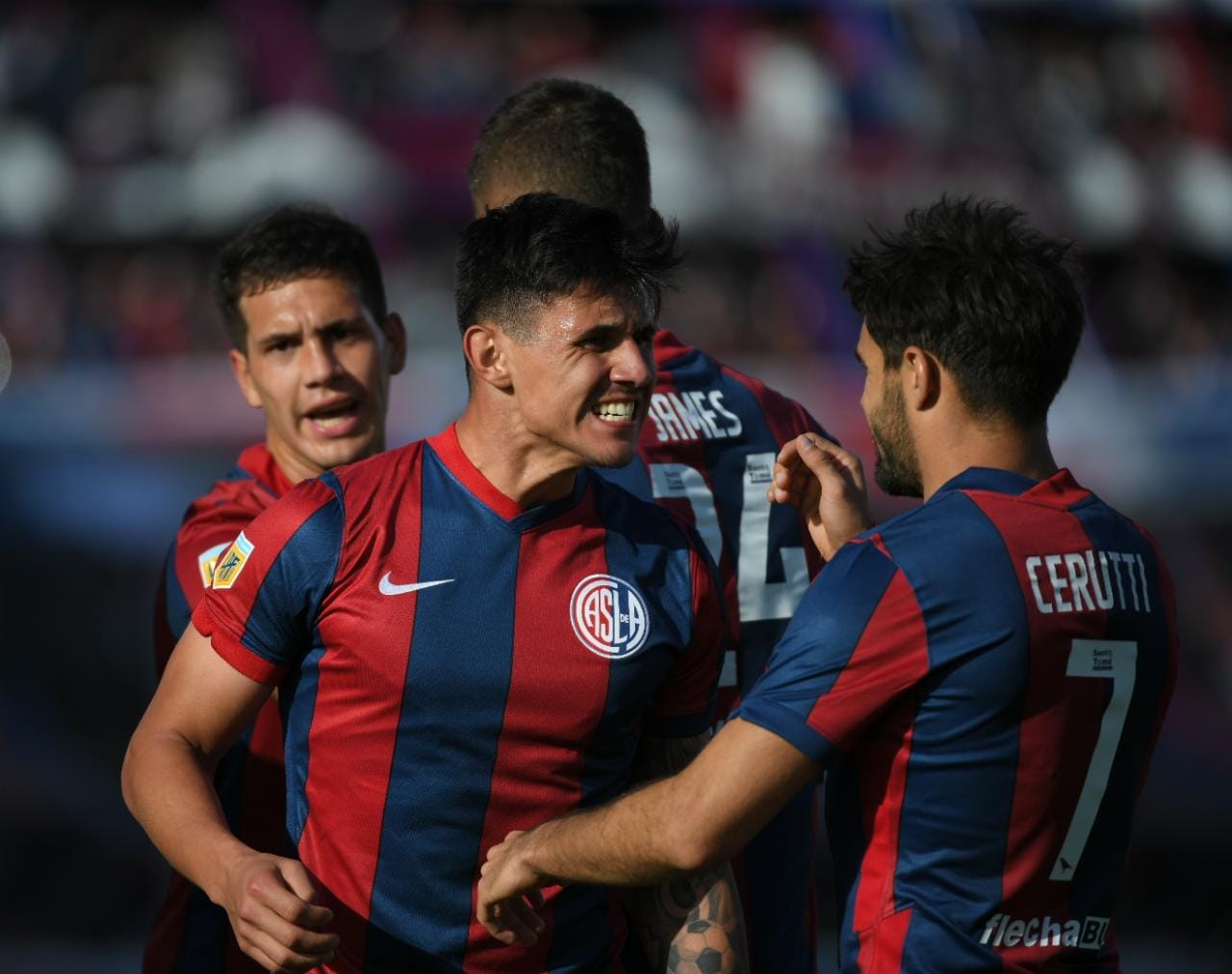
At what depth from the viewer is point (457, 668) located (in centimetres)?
251

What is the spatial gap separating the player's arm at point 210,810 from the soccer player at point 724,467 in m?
0.97

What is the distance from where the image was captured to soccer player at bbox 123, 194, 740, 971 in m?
2.49

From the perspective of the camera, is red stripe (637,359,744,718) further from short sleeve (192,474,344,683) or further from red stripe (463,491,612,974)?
short sleeve (192,474,344,683)

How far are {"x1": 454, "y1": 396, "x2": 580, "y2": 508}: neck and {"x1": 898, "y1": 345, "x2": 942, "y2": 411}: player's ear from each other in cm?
55

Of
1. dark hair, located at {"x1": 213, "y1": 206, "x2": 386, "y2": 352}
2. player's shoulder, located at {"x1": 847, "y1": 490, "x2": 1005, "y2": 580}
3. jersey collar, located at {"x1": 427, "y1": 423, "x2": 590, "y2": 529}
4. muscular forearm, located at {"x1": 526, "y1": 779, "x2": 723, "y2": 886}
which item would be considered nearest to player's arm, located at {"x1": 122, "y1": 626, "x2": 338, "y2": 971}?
muscular forearm, located at {"x1": 526, "y1": 779, "x2": 723, "y2": 886}

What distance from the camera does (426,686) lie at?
250cm

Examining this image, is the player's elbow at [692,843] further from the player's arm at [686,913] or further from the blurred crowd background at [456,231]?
the blurred crowd background at [456,231]

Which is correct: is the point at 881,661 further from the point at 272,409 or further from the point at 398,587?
the point at 272,409

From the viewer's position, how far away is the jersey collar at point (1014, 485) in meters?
2.48

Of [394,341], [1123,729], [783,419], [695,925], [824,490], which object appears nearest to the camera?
[1123,729]

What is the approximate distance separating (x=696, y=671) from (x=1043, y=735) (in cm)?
58

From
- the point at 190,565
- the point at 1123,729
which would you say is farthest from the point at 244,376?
the point at 1123,729

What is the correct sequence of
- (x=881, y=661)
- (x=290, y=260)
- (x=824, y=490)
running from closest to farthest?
(x=881, y=661) → (x=824, y=490) → (x=290, y=260)

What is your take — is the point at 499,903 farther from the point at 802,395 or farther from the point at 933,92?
the point at 933,92
